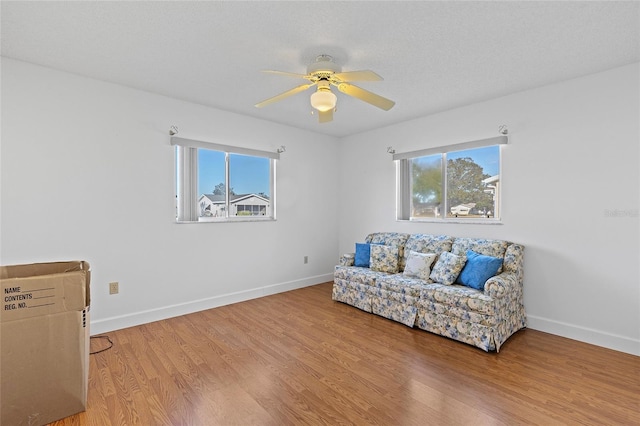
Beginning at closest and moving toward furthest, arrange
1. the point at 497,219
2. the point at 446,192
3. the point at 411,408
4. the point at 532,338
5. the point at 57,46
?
1. the point at 411,408
2. the point at 57,46
3. the point at 532,338
4. the point at 497,219
5. the point at 446,192

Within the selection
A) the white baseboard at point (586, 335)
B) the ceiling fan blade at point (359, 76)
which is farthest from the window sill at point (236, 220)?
the white baseboard at point (586, 335)

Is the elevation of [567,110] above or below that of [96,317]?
above

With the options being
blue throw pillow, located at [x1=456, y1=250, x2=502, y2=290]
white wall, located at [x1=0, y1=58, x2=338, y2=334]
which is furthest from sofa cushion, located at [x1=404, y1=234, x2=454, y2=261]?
white wall, located at [x1=0, y1=58, x2=338, y2=334]

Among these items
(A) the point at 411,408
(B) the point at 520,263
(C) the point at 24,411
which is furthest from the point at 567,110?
(C) the point at 24,411

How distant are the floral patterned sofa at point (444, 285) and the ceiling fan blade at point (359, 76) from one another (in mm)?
2118

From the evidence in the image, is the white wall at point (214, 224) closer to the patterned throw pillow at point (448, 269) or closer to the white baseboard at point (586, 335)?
the white baseboard at point (586, 335)

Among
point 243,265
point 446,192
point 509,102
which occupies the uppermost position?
point 509,102

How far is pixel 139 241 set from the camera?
3.37 metres

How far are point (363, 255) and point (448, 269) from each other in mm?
1228

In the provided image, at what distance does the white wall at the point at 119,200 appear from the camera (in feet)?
8.94

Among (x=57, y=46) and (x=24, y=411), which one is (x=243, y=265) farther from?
(x=57, y=46)

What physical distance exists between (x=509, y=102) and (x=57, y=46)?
4.34 metres

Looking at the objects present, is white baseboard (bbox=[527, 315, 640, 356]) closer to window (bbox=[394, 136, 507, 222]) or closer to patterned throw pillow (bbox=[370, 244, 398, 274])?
window (bbox=[394, 136, 507, 222])

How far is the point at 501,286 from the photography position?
2.80 meters
